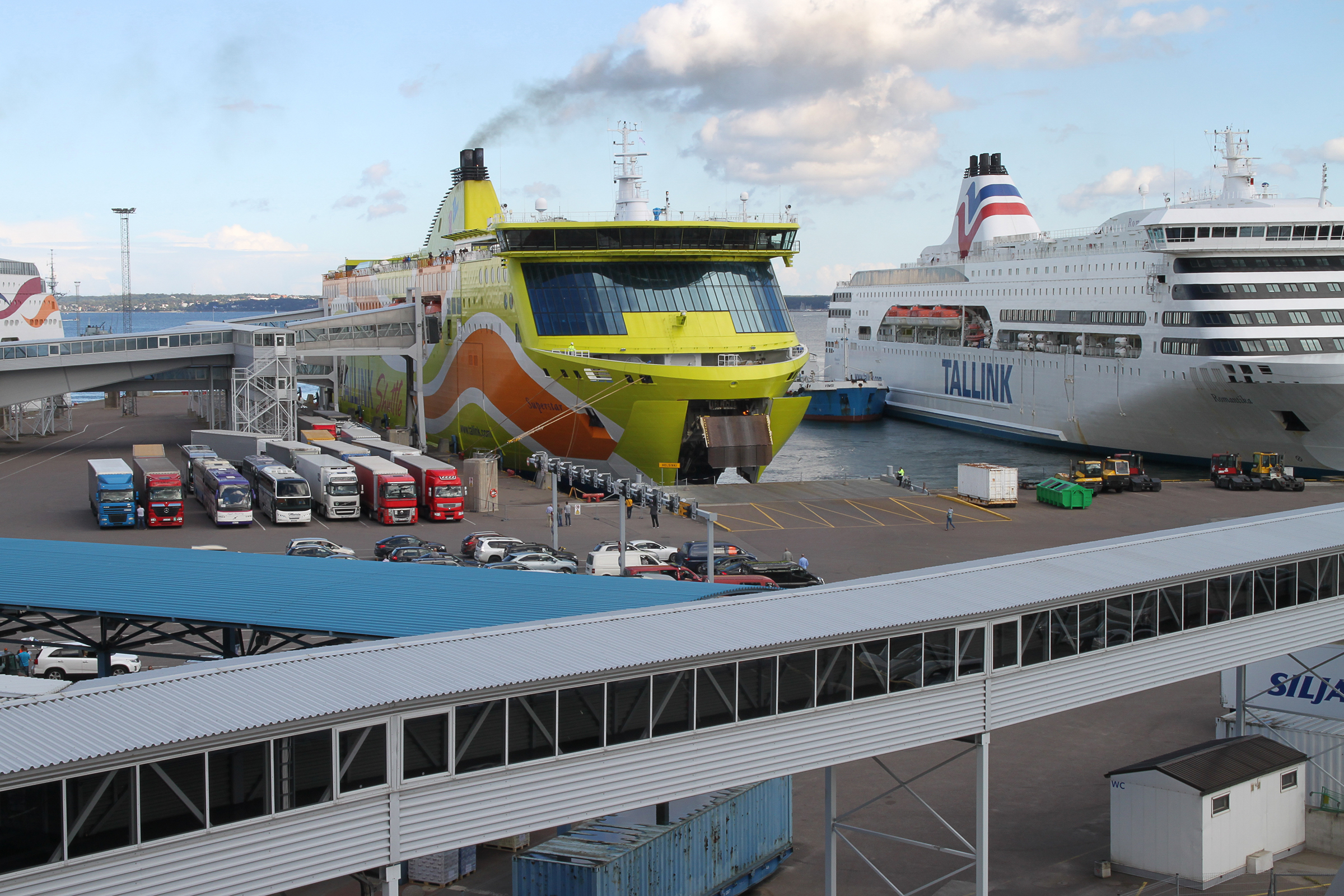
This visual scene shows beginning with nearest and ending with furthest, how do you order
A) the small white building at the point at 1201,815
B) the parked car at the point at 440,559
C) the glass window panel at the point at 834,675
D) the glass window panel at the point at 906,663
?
the glass window panel at the point at 834,675 < the glass window panel at the point at 906,663 < the small white building at the point at 1201,815 < the parked car at the point at 440,559

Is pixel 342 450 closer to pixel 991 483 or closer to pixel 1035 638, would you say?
pixel 991 483

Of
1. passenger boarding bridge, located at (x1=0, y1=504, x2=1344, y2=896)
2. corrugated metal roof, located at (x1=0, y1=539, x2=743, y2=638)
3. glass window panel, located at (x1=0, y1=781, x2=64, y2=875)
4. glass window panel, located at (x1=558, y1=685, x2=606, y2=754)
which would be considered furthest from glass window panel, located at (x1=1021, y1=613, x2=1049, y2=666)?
glass window panel, located at (x1=0, y1=781, x2=64, y2=875)

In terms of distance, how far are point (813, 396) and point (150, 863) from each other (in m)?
85.5

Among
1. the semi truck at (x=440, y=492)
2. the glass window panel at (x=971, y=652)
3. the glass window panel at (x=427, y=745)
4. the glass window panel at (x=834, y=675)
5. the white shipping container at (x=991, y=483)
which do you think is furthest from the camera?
the white shipping container at (x=991, y=483)

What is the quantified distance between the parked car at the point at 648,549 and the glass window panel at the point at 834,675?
19.4 m

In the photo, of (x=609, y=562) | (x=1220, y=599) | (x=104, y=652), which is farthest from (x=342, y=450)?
(x=1220, y=599)

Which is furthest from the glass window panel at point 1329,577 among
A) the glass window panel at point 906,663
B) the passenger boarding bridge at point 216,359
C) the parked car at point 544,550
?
the passenger boarding bridge at point 216,359

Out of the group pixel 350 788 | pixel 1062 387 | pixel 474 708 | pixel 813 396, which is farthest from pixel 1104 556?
pixel 813 396

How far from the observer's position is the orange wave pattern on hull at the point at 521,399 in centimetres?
4981

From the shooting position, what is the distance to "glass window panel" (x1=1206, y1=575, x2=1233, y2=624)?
57.5ft

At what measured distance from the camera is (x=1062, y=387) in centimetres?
6962

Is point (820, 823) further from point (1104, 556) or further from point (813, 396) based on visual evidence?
point (813, 396)

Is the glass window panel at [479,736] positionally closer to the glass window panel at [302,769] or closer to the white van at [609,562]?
the glass window panel at [302,769]

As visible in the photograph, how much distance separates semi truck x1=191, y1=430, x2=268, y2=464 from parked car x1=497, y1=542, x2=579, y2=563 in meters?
19.6
